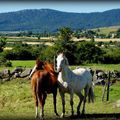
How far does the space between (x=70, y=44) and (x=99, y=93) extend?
125 feet

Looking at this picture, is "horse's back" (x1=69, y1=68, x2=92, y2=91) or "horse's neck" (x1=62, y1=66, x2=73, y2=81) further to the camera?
"horse's back" (x1=69, y1=68, x2=92, y2=91)

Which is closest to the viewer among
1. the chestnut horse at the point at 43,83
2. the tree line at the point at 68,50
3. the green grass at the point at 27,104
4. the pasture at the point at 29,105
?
the chestnut horse at the point at 43,83

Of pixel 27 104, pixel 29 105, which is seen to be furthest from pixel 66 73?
pixel 27 104

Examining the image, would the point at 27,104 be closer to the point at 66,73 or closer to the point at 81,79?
the point at 81,79

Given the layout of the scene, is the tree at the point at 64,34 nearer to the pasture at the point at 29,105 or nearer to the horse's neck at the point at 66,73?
the pasture at the point at 29,105

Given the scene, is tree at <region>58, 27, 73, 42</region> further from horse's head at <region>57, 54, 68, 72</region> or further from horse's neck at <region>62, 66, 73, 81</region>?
horse's head at <region>57, 54, 68, 72</region>

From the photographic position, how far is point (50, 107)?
16359 mm

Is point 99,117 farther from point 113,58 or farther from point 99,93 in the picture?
point 113,58

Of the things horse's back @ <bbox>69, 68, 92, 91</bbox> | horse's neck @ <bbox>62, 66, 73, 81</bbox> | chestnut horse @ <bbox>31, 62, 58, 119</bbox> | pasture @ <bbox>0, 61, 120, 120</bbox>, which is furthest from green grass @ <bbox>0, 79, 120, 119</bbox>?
horse's neck @ <bbox>62, 66, 73, 81</bbox>

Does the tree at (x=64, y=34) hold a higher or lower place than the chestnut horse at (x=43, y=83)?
lower

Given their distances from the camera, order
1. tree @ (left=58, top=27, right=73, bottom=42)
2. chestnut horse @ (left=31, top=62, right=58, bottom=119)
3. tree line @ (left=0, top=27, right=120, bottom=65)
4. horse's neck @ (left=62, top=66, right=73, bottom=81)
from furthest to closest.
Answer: tree @ (left=58, top=27, right=73, bottom=42), tree line @ (left=0, top=27, right=120, bottom=65), chestnut horse @ (left=31, top=62, right=58, bottom=119), horse's neck @ (left=62, top=66, right=73, bottom=81)

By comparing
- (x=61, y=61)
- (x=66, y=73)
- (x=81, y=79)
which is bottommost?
(x=81, y=79)

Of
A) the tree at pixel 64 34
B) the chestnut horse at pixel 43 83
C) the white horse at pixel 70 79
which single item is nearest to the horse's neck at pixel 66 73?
the white horse at pixel 70 79

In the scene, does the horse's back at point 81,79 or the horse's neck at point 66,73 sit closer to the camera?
the horse's neck at point 66,73
